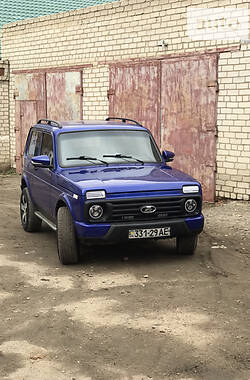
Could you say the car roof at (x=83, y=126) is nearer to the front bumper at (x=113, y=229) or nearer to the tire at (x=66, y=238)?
the tire at (x=66, y=238)

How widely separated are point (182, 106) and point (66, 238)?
637 cm

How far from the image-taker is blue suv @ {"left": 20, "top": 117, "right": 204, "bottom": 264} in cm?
736

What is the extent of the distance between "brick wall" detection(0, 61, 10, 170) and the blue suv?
34.1 feet

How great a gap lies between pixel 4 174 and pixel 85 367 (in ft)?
48.1

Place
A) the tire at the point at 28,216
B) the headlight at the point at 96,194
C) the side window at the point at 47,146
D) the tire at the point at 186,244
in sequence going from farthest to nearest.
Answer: the tire at the point at 28,216, the side window at the point at 47,146, the tire at the point at 186,244, the headlight at the point at 96,194

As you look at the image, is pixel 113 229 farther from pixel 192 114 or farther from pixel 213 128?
pixel 192 114

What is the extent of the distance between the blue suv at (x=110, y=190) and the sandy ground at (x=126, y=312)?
0.45 metres

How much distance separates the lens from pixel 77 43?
16.2 m

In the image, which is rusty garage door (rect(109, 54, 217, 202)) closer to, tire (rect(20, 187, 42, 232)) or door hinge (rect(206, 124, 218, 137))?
door hinge (rect(206, 124, 218, 137))

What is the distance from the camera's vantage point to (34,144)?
32.4 feet

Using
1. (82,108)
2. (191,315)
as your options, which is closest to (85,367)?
(191,315)

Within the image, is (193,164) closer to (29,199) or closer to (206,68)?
(206,68)

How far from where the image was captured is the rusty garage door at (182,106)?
12.6 metres

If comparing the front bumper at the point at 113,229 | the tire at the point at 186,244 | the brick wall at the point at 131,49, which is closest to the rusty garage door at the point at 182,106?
the brick wall at the point at 131,49
